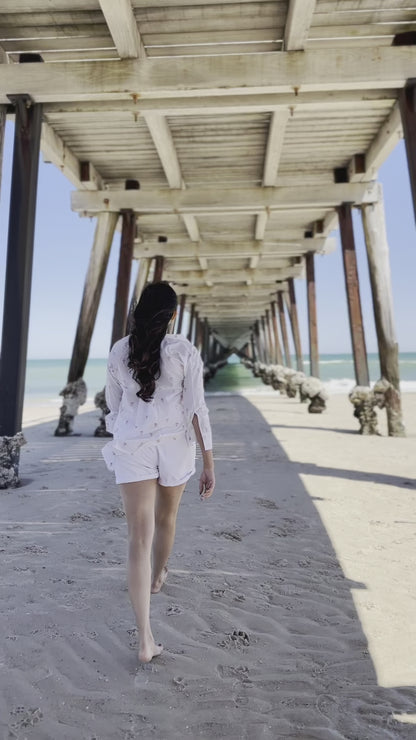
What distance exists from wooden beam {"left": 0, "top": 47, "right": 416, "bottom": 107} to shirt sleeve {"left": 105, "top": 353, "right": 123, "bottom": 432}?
4026 millimetres

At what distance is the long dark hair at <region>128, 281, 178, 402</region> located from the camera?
2131 mm

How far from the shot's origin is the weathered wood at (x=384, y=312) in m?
7.96

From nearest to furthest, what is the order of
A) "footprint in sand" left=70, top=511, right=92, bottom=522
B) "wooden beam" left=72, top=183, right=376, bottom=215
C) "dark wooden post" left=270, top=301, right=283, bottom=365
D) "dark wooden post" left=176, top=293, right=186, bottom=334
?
1. "footprint in sand" left=70, top=511, right=92, bottom=522
2. "wooden beam" left=72, top=183, right=376, bottom=215
3. "dark wooden post" left=176, top=293, right=186, bottom=334
4. "dark wooden post" left=270, top=301, right=283, bottom=365

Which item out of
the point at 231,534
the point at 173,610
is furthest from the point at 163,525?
the point at 231,534

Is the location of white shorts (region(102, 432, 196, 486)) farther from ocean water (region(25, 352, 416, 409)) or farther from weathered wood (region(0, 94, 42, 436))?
ocean water (region(25, 352, 416, 409))

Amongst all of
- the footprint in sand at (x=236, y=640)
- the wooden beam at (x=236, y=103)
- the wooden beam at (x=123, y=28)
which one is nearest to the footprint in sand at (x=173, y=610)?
the footprint in sand at (x=236, y=640)

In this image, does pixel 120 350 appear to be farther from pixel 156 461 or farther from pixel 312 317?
pixel 312 317

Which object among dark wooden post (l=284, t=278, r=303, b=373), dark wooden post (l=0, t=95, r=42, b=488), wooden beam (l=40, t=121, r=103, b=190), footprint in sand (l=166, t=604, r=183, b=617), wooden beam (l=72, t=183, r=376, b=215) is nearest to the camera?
footprint in sand (l=166, t=604, r=183, b=617)

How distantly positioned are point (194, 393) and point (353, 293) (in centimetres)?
767

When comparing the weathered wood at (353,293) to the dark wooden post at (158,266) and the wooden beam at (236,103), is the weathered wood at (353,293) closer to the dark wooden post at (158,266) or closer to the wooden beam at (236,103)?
the wooden beam at (236,103)

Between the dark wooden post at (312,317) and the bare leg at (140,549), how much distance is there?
11669 millimetres

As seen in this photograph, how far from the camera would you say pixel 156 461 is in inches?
84.1

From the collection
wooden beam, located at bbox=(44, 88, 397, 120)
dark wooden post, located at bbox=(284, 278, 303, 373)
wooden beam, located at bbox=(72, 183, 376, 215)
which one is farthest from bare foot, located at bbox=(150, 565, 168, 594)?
dark wooden post, located at bbox=(284, 278, 303, 373)

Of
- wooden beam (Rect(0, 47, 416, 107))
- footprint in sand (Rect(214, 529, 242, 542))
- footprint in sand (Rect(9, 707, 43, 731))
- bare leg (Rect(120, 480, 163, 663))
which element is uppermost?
wooden beam (Rect(0, 47, 416, 107))
